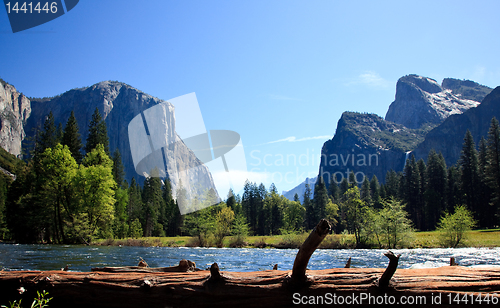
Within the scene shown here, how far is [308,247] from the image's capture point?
3.02 m

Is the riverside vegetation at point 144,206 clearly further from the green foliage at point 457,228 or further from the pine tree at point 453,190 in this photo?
the pine tree at point 453,190

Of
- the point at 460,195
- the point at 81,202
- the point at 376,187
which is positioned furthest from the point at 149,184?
the point at 460,195

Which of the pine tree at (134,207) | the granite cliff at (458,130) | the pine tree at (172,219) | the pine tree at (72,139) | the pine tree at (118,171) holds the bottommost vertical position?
the pine tree at (172,219)

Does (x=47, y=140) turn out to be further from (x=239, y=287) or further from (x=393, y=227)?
(x=239, y=287)

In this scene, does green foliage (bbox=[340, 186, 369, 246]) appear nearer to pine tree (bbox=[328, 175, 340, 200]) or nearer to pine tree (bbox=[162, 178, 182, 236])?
pine tree (bbox=[162, 178, 182, 236])

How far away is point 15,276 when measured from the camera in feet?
15.4

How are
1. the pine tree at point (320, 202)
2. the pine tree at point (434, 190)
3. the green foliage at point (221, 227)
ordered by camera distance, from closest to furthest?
the green foliage at point (221, 227) → the pine tree at point (434, 190) → the pine tree at point (320, 202)

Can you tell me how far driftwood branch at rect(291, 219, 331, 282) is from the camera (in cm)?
283

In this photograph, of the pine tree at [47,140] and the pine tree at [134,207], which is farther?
the pine tree at [134,207]

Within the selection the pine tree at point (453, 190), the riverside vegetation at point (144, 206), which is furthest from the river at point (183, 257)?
the pine tree at point (453, 190)

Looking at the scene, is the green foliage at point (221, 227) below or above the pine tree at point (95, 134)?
below

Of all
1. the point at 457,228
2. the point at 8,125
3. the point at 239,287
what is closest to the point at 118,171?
the point at 457,228

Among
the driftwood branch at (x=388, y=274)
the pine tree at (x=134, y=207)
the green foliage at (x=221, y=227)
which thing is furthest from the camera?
the pine tree at (x=134, y=207)

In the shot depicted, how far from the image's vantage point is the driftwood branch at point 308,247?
2.83m
